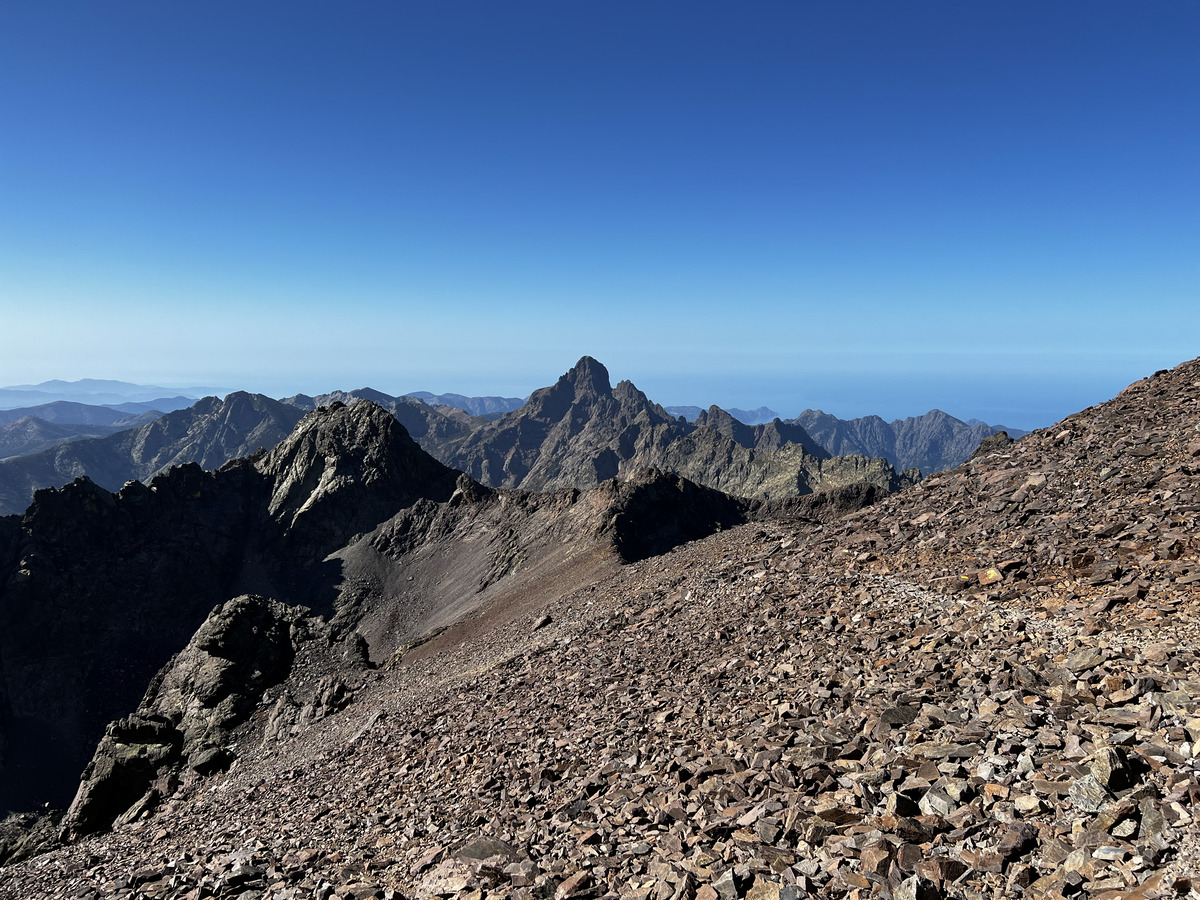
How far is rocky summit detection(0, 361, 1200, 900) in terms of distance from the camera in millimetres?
9688

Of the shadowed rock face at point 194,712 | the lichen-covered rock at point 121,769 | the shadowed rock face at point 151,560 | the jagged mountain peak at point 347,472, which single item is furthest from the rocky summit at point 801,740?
the jagged mountain peak at point 347,472

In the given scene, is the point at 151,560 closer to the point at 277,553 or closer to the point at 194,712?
the point at 277,553

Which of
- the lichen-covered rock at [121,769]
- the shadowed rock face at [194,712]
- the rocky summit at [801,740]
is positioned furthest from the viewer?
the shadowed rock face at [194,712]

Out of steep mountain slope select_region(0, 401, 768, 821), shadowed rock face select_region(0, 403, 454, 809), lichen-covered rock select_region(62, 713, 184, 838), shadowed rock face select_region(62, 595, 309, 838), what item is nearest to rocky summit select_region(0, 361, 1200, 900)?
lichen-covered rock select_region(62, 713, 184, 838)

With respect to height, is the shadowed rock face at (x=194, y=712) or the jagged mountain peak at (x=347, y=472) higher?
the jagged mountain peak at (x=347, y=472)

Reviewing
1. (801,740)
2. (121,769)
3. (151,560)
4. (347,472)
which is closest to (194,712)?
(121,769)

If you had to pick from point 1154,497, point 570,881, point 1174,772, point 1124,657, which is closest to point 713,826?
point 570,881

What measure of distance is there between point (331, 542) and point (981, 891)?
119 m

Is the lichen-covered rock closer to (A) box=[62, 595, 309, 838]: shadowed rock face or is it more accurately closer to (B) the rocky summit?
(A) box=[62, 595, 309, 838]: shadowed rock face

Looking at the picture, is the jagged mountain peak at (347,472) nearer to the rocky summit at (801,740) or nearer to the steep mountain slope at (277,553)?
the steep mountain slope at (277,553)

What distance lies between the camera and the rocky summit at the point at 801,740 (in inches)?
381

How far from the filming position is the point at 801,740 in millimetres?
13539

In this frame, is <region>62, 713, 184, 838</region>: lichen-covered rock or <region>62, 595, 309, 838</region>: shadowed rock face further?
<region>62, 595, 309, 838</region>: shadowed rock face

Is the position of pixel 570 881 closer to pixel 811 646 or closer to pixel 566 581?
pixel 811 646
